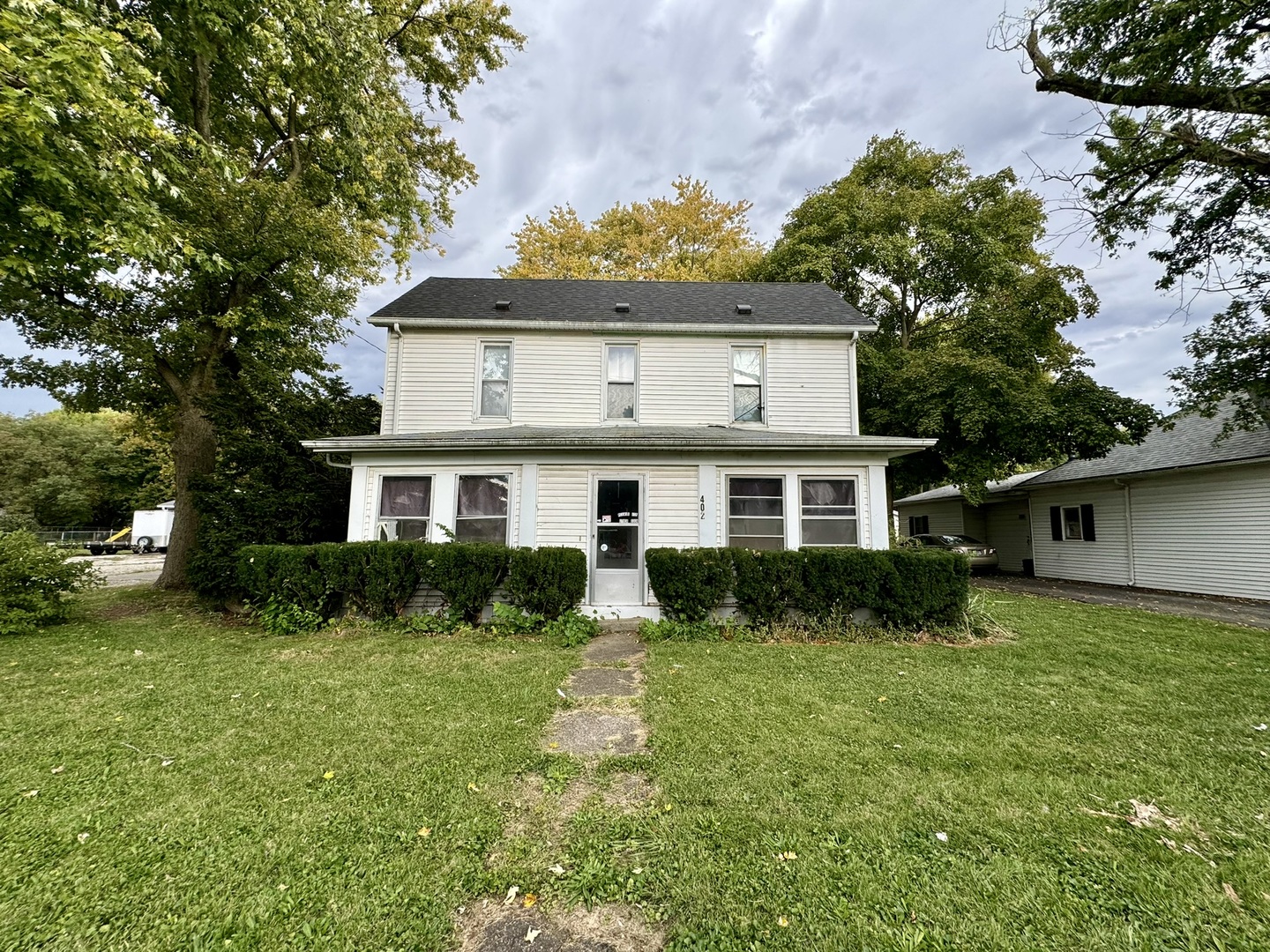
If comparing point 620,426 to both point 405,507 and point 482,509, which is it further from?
point 405,507

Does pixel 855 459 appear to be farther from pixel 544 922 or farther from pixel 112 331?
pixel 112 331

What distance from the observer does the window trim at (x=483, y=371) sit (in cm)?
993

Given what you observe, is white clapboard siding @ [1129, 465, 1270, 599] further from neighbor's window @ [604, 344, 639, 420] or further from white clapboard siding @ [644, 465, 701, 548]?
neighbor's window @ [604, 344, 639, 420]

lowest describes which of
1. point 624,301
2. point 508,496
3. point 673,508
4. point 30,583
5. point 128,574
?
point 128,574

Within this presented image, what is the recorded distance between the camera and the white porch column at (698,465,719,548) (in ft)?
27.1

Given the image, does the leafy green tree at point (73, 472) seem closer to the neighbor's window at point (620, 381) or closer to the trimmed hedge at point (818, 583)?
the neighbor's window at point (620, 381)

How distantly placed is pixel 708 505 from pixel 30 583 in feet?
35.2

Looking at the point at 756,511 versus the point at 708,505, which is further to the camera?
the point at 756,511

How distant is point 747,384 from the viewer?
10.2 m

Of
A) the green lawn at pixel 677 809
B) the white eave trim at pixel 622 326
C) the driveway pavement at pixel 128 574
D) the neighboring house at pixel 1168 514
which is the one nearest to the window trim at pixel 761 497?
the green lawn at pixel 677 809

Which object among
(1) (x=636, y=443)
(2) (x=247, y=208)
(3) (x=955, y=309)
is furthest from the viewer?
(3) (x=955, y=309)

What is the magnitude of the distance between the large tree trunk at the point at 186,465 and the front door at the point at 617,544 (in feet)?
29.2

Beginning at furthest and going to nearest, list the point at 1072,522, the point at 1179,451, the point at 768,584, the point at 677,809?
the point at 1072,522 < the point at 1179,451 < the point at 768,584 < the point at 677,809

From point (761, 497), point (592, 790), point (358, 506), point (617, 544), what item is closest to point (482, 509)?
point (358, 506)
